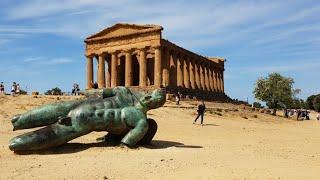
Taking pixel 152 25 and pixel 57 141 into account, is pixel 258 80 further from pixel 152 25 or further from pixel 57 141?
pixel 57 141

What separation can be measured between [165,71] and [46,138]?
52.1 metres

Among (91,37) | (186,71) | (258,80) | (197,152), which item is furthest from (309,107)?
(197,152)

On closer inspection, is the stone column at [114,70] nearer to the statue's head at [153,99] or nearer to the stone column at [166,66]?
the stone column at [166,66]

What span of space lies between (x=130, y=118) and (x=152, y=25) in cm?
4940

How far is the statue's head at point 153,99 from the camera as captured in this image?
1457 centimetres

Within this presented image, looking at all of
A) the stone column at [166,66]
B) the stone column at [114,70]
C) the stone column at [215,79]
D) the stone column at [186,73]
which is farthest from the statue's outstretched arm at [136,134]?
the stone column at [215,79]

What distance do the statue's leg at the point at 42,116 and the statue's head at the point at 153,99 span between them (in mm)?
1917

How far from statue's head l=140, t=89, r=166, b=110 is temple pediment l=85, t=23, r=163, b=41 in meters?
46.7

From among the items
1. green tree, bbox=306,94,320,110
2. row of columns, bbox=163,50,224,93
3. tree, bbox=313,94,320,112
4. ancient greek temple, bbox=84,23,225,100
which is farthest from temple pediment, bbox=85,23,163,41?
green tree, bbox=306,94,320,110

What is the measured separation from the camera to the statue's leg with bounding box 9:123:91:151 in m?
13.0

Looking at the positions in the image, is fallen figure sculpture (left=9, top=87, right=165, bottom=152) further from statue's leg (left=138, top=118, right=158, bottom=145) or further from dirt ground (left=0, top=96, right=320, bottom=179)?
dirt ground (left=0, top=96, right=320, bottom=179)

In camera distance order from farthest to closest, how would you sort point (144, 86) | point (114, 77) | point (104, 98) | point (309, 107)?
point (309, 107) → point (114, 77) → point (144, 86) → point (104, 98)

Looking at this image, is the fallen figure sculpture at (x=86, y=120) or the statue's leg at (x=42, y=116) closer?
the fallen figure sculpture at (x=86, y=120)

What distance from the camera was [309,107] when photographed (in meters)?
138
